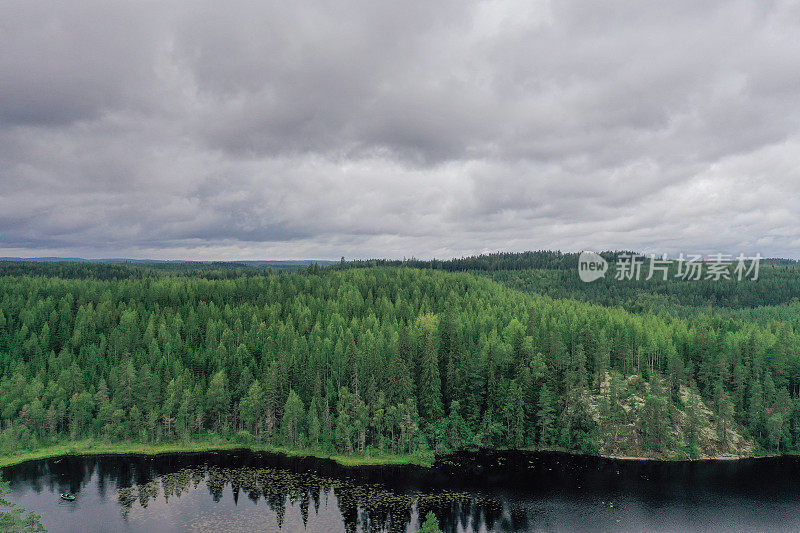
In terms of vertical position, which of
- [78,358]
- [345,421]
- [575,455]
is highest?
[78,358]

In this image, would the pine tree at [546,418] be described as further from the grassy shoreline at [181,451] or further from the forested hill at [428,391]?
the grassy shoreline at [181,451]

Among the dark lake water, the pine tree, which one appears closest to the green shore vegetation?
the pine tree

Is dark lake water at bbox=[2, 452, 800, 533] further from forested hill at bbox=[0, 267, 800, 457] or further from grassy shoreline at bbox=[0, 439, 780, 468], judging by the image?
forested hill at bbox=[0, 267, 800, 457]

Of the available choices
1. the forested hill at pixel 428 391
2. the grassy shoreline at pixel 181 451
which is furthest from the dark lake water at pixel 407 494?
the forested hill at pixel 428 391

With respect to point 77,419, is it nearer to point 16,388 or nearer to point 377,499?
point 16,388

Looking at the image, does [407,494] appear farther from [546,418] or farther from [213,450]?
[213,450]

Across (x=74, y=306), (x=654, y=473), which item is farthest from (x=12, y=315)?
(x=654, y=473)
